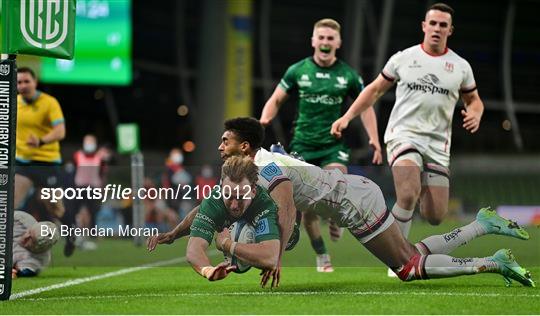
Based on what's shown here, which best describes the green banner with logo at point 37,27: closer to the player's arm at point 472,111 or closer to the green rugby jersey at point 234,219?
the green rugby jersey at point 234,219

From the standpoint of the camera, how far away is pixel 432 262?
7559 millimetres

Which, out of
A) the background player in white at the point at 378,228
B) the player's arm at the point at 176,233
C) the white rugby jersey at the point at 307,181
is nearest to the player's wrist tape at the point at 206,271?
the player's arm at the point at 176,233

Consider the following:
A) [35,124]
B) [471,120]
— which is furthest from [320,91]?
[35,124]

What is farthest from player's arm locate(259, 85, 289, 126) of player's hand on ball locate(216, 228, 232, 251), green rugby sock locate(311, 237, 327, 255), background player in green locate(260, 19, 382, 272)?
player's hand on ball locate(216, 228, 232, 251)

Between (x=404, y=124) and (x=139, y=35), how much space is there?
2803 centimetres

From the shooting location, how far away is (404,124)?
881 cm

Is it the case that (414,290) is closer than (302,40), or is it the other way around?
(414,290)

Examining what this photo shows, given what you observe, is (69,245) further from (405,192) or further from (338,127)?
(405,192)

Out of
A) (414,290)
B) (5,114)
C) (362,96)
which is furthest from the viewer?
(362,96)

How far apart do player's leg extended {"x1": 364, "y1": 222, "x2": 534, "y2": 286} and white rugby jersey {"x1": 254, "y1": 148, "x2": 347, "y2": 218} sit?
1.26 feet

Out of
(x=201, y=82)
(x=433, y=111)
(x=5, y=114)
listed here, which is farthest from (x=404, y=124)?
(x=201, y=82)

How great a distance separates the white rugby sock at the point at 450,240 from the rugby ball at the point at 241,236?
4.02 ft

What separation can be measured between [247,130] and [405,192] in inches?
50.1

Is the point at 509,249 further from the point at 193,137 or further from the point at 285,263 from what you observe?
the point at 193,137
